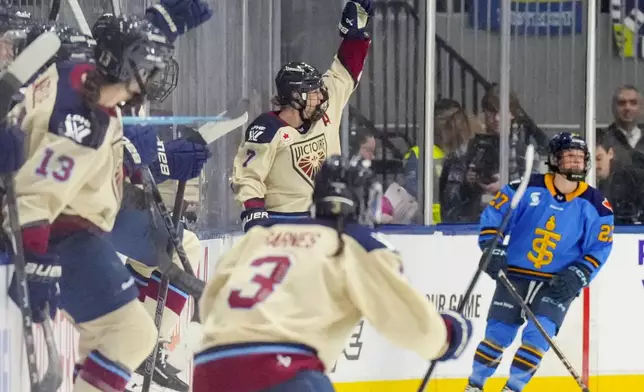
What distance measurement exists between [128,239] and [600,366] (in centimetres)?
216

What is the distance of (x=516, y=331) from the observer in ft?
14.8

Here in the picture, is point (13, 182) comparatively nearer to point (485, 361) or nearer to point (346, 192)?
point (346, 192)

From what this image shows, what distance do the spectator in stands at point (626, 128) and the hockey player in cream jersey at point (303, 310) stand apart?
309 centimetres

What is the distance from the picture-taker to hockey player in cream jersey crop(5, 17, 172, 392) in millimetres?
2748

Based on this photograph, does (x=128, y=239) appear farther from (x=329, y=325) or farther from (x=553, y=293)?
(x=553, y=293)

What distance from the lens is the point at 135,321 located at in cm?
303

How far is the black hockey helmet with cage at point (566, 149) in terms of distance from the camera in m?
4.37

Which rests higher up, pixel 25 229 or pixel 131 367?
pixel 25 229

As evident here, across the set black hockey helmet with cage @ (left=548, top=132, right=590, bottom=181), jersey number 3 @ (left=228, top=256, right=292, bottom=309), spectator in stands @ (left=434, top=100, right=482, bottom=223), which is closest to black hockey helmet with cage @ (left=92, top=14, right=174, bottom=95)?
jersey number 3 @ (left=228, top=256, right=292, bottom=309)

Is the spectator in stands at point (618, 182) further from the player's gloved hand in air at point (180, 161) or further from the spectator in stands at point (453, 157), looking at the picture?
the player's gloved hand in air at point (180, 161)

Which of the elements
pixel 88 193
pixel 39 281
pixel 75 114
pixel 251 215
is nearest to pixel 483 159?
pixel 251 215

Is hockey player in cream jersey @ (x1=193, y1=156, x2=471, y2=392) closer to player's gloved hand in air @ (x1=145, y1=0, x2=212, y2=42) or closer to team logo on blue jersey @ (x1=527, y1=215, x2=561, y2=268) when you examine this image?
player's gloved hand in air @ (x1=145, y1=0, x2=212, y2=42)

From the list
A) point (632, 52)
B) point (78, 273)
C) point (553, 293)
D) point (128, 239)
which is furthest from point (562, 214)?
point (78, 273)

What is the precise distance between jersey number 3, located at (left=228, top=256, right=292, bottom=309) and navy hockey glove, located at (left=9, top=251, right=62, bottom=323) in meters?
0.58
